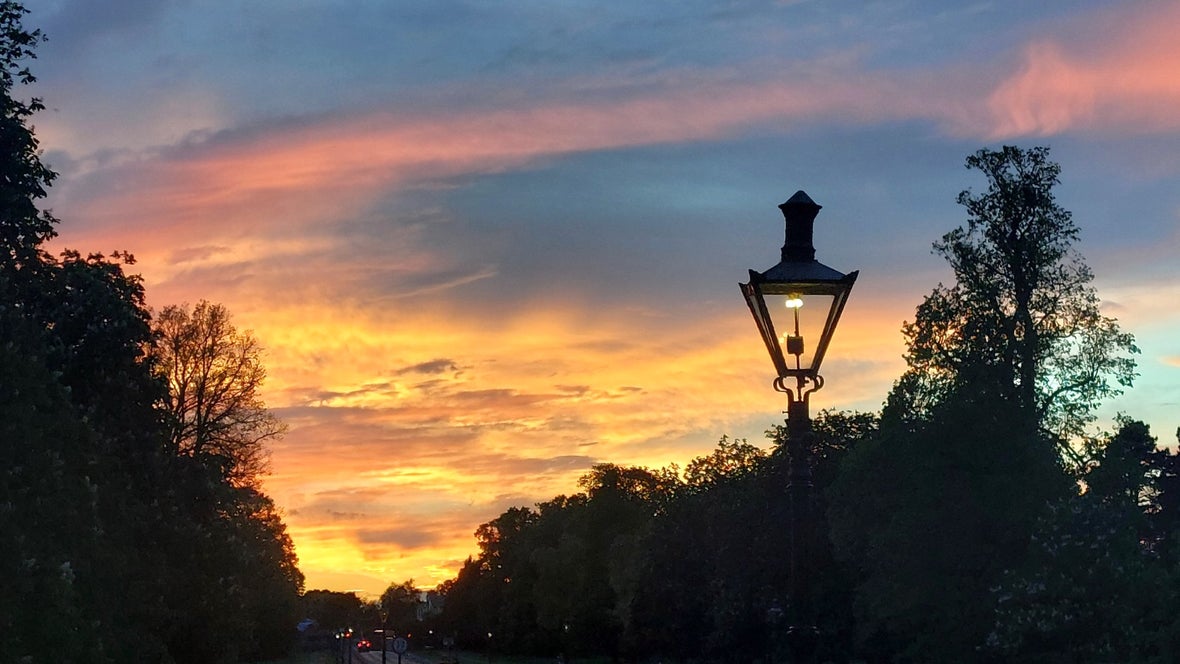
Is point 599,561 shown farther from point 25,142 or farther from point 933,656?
point 25,142

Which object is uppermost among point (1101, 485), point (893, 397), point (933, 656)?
point (893, 397)

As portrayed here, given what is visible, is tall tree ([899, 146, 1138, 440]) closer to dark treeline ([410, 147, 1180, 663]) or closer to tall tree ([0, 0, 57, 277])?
dark treeline ([410, 147, 1180, 663])

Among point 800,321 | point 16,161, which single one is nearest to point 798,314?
point 800,321

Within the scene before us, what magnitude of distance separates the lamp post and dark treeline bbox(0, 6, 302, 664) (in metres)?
26.0

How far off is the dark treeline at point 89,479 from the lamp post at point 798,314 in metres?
26.0

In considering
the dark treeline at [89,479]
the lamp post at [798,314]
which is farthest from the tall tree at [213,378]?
the lamp post at [798,314]

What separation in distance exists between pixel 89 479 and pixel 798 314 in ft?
111

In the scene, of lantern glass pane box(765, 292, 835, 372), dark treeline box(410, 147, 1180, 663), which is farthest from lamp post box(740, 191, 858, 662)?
dark treeline box(410, 147, 1180, 663)

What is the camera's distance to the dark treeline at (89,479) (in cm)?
3516

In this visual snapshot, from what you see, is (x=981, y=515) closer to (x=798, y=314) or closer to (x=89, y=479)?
(x=89, y=479)

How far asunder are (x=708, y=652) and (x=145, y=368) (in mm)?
46130

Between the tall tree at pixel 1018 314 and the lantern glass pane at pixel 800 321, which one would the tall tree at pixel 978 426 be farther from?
the lantern glass pane at pixel 800 321

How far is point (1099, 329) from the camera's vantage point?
6162 centimetres

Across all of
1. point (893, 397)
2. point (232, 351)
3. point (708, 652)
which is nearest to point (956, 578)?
point (893, 397)
